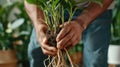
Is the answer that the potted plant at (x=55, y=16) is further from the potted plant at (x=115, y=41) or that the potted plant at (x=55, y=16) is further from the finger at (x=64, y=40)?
the potted plant at (x=115, y=41)

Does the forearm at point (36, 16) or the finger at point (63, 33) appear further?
the forearm at point (36, 16)

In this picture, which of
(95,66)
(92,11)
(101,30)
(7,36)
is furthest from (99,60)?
(7,36)

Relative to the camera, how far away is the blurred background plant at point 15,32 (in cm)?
250

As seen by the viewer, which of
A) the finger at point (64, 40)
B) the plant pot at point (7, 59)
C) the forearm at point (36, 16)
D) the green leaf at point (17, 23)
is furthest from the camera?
the green leaf at point (17, 23)

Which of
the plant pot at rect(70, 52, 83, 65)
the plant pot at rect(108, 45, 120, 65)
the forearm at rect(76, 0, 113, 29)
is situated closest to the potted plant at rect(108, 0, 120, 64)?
the plant pot at rect(108, 45, 120, 65)

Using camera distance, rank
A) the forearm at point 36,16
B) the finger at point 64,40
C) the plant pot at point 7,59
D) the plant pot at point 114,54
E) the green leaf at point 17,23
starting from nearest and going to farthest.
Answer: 1. the finger at point 64,40
2. the forearm at point 36,16
3. the plant pot at point 114,54
4. the plant pot at point 7,59
5. the green leaf at point 17,23

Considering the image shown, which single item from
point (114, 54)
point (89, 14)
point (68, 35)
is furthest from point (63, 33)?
point (114, 54)

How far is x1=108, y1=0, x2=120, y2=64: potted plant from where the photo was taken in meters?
2.23

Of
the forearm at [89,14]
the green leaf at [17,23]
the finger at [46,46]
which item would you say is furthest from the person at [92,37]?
the green leaf at [17,23]

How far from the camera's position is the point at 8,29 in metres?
2.53

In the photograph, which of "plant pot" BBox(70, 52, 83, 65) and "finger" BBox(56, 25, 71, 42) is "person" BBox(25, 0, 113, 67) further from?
"plant pot" BBox(70, 52, 83, 65)

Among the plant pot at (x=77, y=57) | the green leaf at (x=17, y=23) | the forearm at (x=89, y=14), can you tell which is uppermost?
the forearm at (x=89, y=14)

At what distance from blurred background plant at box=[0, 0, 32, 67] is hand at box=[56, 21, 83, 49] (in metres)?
1.52

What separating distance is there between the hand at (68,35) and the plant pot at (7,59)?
1.39 metres
